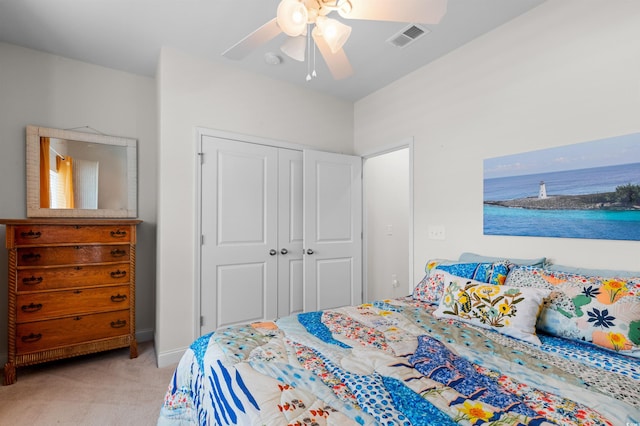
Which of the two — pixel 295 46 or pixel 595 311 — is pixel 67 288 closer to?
pixel 295 46

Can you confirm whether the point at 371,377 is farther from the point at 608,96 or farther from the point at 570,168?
the point at 608,96

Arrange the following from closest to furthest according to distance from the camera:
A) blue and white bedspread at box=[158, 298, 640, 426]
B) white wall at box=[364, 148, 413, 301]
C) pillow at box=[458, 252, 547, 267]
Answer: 1. blue and white bedspread at box=[158, 298, 640, 426]
2. pillow at box=[458, 252, 547, 267]
3. white wall at box=[364, 148, 413, 301]

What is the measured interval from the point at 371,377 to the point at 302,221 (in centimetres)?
233

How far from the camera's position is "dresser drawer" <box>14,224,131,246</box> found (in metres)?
2.26

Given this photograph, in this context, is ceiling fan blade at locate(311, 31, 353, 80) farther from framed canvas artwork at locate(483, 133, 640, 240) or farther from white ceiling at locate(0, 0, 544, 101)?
framed canvas artwork at locate(483, 133, 640, 240)

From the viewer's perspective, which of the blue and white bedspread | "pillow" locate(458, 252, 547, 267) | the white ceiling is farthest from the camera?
Answer: the white ceiling

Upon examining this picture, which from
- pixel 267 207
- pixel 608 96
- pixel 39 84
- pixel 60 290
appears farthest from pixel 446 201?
pixel 39 84

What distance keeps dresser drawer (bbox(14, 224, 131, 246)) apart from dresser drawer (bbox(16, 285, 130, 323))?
399 millimetres

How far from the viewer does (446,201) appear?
8.82 feet

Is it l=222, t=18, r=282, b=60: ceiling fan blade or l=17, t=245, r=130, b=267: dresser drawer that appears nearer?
l=222, t=18, r=282, b=60: ceiling fan blade

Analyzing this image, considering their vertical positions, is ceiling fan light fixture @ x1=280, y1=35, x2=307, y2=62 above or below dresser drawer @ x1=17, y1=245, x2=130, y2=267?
above

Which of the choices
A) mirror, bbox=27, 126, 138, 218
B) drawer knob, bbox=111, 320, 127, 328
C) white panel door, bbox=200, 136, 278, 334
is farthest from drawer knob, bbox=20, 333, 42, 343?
white panel door, bbox=200, 136, 278, 334

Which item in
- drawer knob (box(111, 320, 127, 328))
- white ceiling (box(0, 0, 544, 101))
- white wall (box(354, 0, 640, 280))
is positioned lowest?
drawer knob (box(111, 320, 127, 328))

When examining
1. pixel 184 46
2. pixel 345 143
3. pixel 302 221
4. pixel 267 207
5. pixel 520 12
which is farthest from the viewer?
pixel 345 143
